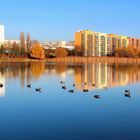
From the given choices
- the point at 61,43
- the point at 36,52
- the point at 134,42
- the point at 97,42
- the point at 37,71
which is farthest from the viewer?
the point at 61,43

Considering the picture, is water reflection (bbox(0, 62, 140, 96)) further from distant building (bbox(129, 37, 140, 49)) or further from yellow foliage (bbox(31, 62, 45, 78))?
distant building (bbox(129, 37, 140, 49))

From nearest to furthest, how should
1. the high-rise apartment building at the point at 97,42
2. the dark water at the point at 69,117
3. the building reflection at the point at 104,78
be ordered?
the dark water at the point at 69,117, the building reflection at the point at 104,78, the high-rise apartment building at the point at 97,42

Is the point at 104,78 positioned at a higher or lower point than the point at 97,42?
lower

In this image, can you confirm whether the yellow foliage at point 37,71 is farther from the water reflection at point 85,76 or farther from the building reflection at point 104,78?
the building reflection at point 104,78

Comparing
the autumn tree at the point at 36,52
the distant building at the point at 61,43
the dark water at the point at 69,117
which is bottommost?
the dark water at the point at 69,117

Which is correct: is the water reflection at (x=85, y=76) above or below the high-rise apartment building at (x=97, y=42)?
below

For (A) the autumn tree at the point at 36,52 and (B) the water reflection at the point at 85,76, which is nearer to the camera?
(B) the water reflection at the point at 85,76

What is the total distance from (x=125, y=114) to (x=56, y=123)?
112 inches

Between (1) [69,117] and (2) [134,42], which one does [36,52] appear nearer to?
(1) [69,117]

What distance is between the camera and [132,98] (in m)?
16.2

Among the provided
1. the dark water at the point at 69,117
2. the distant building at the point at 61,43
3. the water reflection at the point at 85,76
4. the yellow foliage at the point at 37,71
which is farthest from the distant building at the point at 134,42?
the dark water at the point at 69,117

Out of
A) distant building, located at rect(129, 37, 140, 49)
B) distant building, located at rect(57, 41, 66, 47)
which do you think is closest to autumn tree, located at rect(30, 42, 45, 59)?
distant building, located at rect(57, 41, 66, 47)

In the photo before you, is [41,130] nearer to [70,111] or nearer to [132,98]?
[70,111]

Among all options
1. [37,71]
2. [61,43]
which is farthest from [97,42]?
[37,71]
